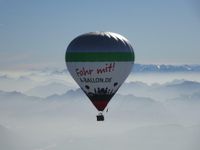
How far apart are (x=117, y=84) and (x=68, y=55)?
9.21 m

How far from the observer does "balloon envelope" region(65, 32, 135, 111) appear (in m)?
84.6

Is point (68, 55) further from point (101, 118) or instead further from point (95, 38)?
point (101, 118)

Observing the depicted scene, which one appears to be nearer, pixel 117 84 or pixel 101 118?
pixel 101 118

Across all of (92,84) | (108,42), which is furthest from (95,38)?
(92,84)

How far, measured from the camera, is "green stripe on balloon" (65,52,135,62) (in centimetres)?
8456

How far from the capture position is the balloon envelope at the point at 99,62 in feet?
277

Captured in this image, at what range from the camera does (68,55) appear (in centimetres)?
8694

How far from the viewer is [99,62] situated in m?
85.2

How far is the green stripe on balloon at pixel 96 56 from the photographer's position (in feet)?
277

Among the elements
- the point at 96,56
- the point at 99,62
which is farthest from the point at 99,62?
the point at 96,56

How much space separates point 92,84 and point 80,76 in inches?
96.1

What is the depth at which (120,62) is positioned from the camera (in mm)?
86688

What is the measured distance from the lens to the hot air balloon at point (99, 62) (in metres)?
84.6

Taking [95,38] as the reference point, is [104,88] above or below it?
below
